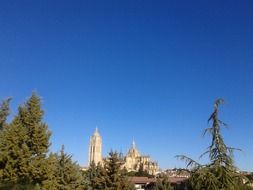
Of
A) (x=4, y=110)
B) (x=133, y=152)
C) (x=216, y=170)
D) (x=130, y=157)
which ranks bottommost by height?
(x=216, y=170)

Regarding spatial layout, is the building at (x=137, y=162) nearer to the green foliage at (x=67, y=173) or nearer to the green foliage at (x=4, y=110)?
the green foliage at (x=67, y=173)

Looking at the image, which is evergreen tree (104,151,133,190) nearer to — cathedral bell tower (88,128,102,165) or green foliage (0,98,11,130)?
green foliage (0,98,11,130)

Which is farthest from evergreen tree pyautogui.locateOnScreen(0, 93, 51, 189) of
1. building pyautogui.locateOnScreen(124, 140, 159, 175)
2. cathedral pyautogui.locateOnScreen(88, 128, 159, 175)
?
cathedral pyautogui.locateOnScreen(88, 128, 159, 175)

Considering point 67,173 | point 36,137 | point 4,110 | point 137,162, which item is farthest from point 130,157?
point 36,137

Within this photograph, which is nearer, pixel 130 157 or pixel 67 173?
pixel 67 173

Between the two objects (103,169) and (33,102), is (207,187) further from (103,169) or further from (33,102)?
(103,169)

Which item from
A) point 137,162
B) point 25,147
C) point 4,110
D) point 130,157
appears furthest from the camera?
point 130,157

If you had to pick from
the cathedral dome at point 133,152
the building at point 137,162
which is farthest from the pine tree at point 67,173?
the cathedral dome at point 133,152

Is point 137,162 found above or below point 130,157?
below

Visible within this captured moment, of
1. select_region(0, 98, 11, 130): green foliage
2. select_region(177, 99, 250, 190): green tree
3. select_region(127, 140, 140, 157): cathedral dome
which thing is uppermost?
select_region(127, 140, 140, 157): cathedral dome

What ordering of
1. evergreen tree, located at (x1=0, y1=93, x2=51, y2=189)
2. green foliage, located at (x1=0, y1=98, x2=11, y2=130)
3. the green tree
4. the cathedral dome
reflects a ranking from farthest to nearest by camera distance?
1. the cathedral dome
2. green foliage, located at (x1=0, y1=98, x2=11, y2=130)
3. evergreen tree, located at (x1=0, y1=93, x2=51, y2=189)
4. the green tree

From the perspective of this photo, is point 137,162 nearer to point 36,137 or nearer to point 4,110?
point 4,110

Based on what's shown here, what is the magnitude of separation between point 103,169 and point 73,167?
3309mm

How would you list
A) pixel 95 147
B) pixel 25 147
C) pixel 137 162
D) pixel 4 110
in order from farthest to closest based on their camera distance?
1. pixel 95 147
2. pixel 137 162
3. pixel 4 110
4. pixel 25 147
